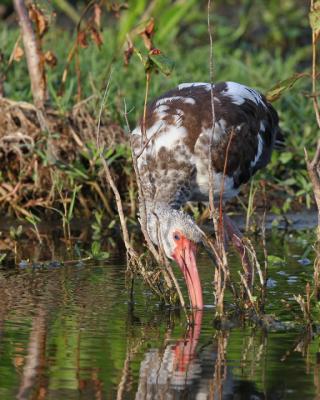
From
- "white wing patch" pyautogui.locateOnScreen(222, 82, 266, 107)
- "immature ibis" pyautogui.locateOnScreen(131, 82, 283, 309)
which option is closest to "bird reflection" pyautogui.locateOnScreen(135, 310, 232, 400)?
"immature ibis" pyautogui.locateOnScreen(131, 82, 283, 309)

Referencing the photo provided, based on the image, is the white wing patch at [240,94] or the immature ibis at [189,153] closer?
the immature ibis at [189,153]

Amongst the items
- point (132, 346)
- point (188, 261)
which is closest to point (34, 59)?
point (188, 261)

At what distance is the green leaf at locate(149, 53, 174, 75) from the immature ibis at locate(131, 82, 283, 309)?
0.49 m

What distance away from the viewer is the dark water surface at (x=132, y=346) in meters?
4.80

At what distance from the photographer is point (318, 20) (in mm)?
5980

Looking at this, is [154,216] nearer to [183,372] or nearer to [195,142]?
[195,142]

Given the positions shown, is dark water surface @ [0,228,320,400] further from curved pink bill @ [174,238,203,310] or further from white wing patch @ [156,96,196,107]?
white wing patch @ [156,96,196,107]

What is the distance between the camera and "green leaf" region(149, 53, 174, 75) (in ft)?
21.3

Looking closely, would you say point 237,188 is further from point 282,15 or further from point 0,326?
point 282,15

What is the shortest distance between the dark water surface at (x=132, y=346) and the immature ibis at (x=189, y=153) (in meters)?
0.37

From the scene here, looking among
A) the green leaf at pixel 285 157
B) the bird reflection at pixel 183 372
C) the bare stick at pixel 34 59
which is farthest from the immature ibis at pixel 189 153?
the bare stick at pixel 34 59

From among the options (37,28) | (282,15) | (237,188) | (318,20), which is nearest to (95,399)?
(318,20)

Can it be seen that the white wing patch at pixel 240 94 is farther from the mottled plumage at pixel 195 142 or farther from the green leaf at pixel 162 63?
the green leaf at pixel 162 63

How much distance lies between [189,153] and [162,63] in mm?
939
